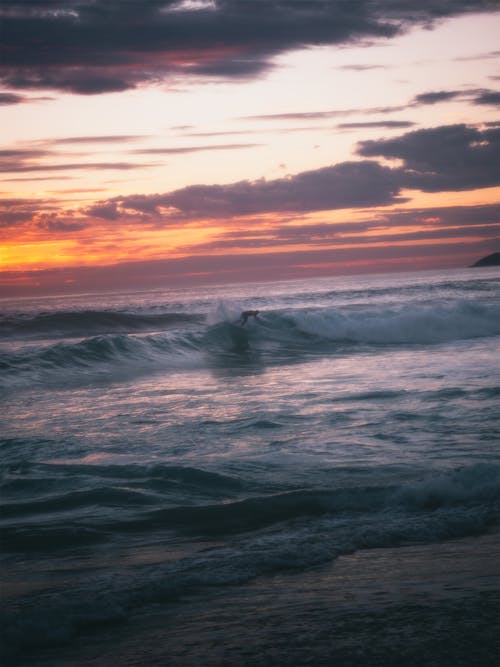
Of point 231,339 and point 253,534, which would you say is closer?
point 253,534

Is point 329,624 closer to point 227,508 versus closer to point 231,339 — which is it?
point 227,508

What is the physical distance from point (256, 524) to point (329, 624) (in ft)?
5.48

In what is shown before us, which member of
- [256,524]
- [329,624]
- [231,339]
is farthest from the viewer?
[231,339]

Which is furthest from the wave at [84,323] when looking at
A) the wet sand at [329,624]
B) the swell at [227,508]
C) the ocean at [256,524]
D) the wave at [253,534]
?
the wet sand at [329,624]

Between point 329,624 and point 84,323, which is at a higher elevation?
point 329,624

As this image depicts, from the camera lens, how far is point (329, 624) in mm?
3600

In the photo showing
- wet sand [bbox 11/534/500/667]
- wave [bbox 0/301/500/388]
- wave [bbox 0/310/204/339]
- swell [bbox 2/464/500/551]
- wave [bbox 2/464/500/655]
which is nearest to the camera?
wet sand [bbox 11/534/500/667]

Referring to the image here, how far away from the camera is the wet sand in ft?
10.8

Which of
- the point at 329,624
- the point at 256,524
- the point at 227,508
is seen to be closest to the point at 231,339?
the point at 227,508

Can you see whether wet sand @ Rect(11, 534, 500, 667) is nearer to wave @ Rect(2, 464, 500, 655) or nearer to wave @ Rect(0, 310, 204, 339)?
wave @ Rect(2, 464, 500, 655)

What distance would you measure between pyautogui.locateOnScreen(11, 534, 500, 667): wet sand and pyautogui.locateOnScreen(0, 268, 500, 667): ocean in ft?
0.04

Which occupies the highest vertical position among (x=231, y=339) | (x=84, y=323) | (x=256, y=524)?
(x=256, y=524)

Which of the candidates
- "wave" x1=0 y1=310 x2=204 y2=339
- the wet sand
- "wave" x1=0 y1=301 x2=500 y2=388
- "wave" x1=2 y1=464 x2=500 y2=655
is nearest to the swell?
"wave" x1=2 y1=464 x2=500 y2=655

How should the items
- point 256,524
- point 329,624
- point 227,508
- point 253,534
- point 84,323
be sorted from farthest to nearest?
point 84,323, point 227,508, point 256,524, point 253,534, point 329,624
